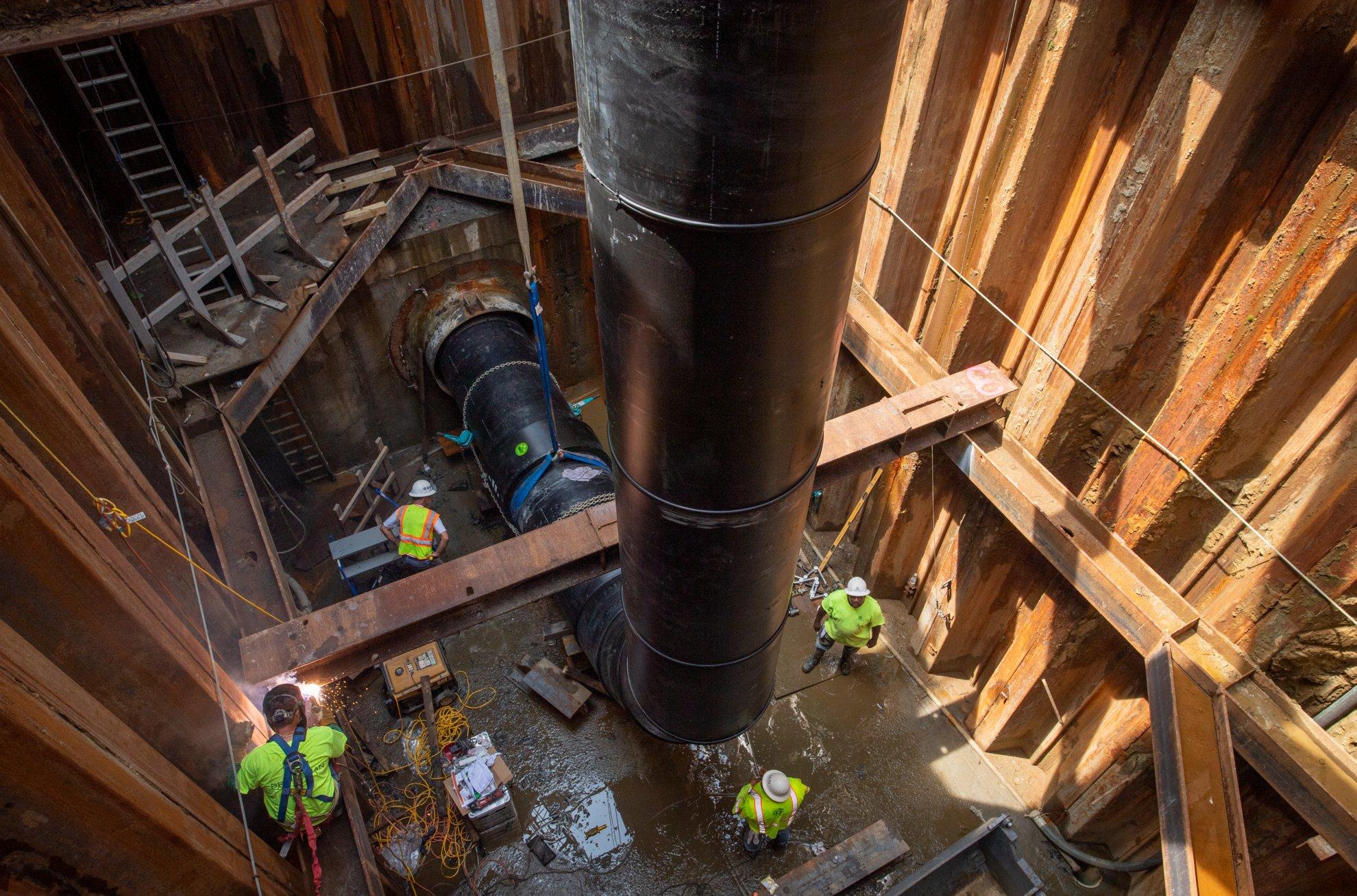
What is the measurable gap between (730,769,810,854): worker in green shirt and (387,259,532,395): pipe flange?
591cm

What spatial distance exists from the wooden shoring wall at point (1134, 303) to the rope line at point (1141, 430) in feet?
0.25

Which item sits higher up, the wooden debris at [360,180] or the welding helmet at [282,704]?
the wooden debris at [360,180]

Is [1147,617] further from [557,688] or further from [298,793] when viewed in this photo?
[298,793]

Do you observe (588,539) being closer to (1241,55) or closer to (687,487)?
(687,487)

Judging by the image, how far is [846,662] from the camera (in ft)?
25.8

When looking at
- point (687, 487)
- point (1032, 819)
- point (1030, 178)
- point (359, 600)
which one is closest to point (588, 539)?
point (359, 600)

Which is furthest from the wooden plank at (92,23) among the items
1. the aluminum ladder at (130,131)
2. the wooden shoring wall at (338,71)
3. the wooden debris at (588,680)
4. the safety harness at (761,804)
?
the safety harness at (761,804)

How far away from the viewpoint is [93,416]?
4.94 m

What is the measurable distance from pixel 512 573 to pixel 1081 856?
5654 mm

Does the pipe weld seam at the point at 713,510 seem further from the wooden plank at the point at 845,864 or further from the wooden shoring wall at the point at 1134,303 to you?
the wooden plank at the point at 845,864

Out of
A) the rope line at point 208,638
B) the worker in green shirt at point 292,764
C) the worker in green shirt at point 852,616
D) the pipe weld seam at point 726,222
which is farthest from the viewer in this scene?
the worker in green shirt at point 852,616

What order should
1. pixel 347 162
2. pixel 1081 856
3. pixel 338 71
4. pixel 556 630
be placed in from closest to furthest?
1. pixel 1081 856
2. pixel 556 630
3. pixel 338 71
4. pixel 347 162

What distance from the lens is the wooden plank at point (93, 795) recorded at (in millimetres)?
3014

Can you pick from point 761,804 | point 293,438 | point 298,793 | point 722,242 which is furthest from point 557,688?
point 722,242
